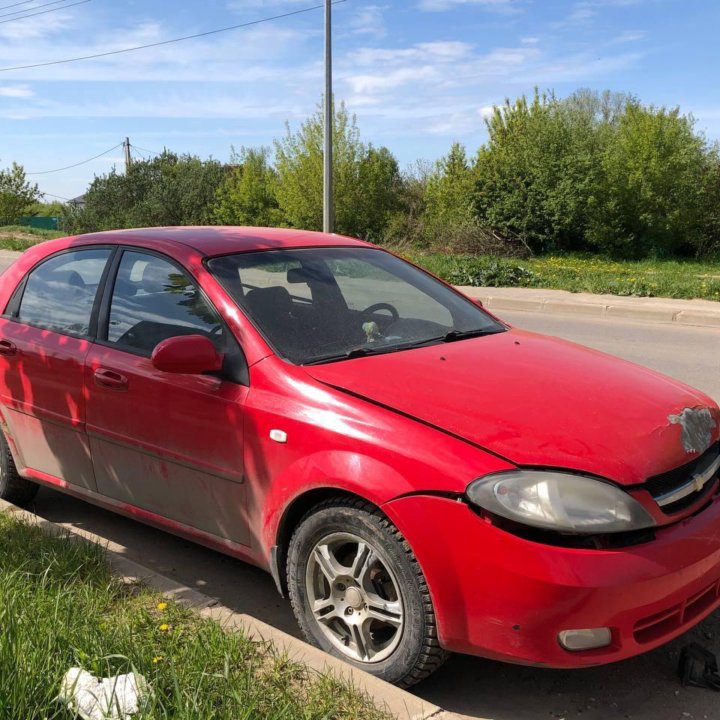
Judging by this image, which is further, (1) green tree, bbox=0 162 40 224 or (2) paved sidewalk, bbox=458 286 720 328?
(1) green tree, bbox=0 162 40 224

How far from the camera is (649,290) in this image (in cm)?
1432

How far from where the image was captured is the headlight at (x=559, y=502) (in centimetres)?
249

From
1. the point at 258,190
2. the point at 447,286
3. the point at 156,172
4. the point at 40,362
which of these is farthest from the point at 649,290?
the point at 156,172

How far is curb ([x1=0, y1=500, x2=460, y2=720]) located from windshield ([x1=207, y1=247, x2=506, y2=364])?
99 cm

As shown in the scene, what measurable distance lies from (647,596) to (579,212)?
25.3 metres

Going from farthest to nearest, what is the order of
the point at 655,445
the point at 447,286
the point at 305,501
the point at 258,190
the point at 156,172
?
the point at 156,172 < the point at 258,190 < the point at 447,286 < the point at 305,501 < the point at 655,445

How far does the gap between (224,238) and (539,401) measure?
5.94 ft

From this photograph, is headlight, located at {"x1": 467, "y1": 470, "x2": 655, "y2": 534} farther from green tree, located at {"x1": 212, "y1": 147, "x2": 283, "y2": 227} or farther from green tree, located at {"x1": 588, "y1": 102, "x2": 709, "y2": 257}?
green tree, located at {"x1": 212, "y1": 147, "x2": 283, "y2": 227}

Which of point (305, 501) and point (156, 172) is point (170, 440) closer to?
point (305, 501)

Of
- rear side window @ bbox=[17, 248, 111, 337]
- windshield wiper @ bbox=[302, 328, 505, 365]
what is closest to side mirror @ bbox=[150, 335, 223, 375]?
windshield wiper @ bbox=[302, 328, 505, 365]

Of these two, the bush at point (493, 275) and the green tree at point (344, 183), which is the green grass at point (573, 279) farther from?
the green tree at point (344, 183)

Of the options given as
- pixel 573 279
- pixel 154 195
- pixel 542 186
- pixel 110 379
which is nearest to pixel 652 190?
pixel 542 186

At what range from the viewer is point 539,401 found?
2934 millimetres

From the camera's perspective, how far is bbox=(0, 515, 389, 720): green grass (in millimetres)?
2328
